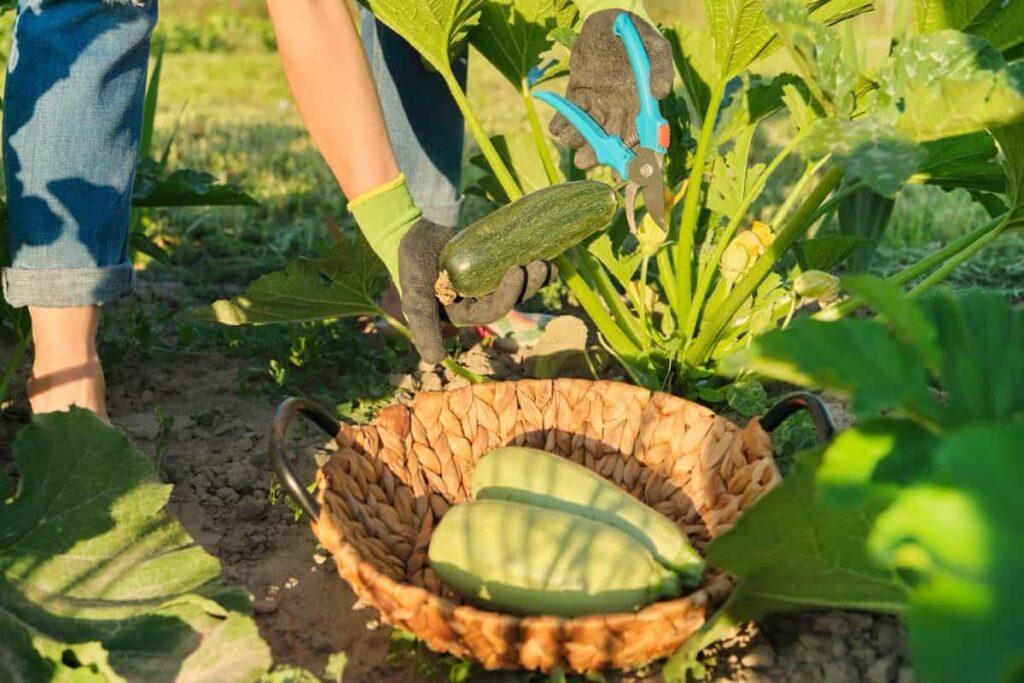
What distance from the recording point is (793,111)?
2332 mm

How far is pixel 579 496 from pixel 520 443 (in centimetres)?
38

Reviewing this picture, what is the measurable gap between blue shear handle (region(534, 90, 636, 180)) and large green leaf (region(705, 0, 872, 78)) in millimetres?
262

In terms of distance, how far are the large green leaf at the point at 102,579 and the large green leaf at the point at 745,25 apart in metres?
1.38

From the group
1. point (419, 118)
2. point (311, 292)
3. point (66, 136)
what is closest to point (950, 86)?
point (311, 292)

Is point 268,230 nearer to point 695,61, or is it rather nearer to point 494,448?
point 695,61

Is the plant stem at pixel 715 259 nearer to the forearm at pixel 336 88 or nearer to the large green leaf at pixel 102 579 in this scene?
the forearm at pixel 336 88

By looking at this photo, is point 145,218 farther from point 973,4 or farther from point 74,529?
point 973,4

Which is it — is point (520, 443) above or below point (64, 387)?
below

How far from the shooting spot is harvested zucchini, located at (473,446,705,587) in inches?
71.0

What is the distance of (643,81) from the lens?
7.67 ft

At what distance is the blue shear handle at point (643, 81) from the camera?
2340 millimetres

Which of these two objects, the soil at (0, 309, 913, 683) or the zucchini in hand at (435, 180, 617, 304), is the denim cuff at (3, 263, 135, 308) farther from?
the zucchini in hand at (435, 180, 617, 304)

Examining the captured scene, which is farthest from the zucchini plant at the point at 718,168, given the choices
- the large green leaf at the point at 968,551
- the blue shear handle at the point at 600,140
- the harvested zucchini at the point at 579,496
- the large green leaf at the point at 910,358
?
the large green leaf at the point at 968,551

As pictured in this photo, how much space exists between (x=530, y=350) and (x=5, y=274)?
4.30 ft
